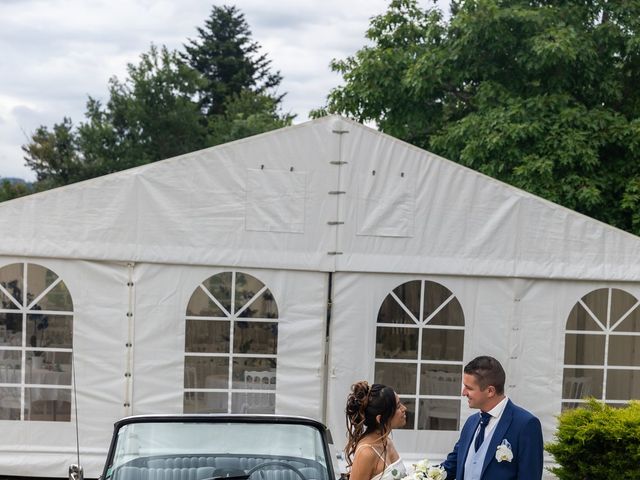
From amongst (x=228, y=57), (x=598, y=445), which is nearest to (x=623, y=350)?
(x=598, y=445)

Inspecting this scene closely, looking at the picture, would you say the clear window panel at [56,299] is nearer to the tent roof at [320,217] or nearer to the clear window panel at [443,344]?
the tent roof at [320,217]

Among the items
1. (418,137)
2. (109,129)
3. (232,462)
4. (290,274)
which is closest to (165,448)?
(232,462)

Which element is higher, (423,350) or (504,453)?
(504,453)

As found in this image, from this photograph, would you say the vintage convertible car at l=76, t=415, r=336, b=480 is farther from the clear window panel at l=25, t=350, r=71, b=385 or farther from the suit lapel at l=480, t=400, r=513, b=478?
the clear window panel at l=25, t=350, r=71, b=385

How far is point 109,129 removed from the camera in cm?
3591

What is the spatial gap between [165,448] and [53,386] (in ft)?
15.6

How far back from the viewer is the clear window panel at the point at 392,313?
32.1 feet

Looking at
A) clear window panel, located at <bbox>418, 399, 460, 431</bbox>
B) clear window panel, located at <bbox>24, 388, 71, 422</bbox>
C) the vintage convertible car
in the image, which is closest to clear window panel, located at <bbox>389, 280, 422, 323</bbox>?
clear window panel, located at <bbox>418, 399, 460, 431</bbox>

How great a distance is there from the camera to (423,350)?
9867 millimetres

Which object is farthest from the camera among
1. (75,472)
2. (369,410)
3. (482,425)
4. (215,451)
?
(75,472)

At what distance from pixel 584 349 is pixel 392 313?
2.13 m

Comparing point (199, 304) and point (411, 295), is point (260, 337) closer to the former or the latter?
point (199, 304)

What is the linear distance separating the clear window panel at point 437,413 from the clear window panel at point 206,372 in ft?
6.84

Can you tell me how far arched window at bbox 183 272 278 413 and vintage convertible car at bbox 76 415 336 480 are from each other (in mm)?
4376
